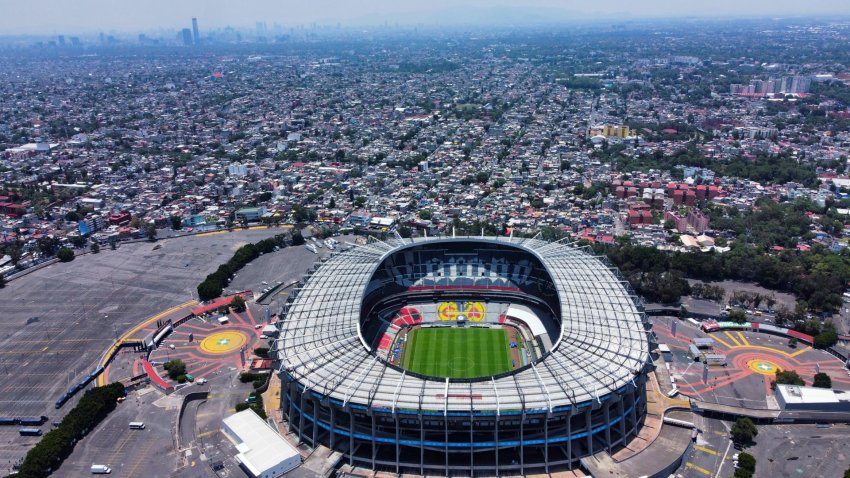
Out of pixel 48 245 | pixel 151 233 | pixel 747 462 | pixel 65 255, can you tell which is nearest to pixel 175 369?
pixel 65 255

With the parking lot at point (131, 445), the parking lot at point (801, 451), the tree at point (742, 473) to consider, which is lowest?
the parking lot at point (801, 451)

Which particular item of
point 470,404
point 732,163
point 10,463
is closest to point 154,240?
point 10,463

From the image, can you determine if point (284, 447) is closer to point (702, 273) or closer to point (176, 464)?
point (176, 464)

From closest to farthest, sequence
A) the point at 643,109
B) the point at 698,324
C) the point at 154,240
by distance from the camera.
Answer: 1. the point at 698,324
2. the point at 154,240
3. the point at 643,109

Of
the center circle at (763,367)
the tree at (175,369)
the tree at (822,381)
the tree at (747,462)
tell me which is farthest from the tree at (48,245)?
the tree at (822,381)

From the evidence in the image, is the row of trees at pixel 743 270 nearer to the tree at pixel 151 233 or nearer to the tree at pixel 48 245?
the tree at pixel 151 233

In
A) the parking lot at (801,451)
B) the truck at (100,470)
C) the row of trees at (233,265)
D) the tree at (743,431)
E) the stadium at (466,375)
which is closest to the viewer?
the stadium at (466,375)
